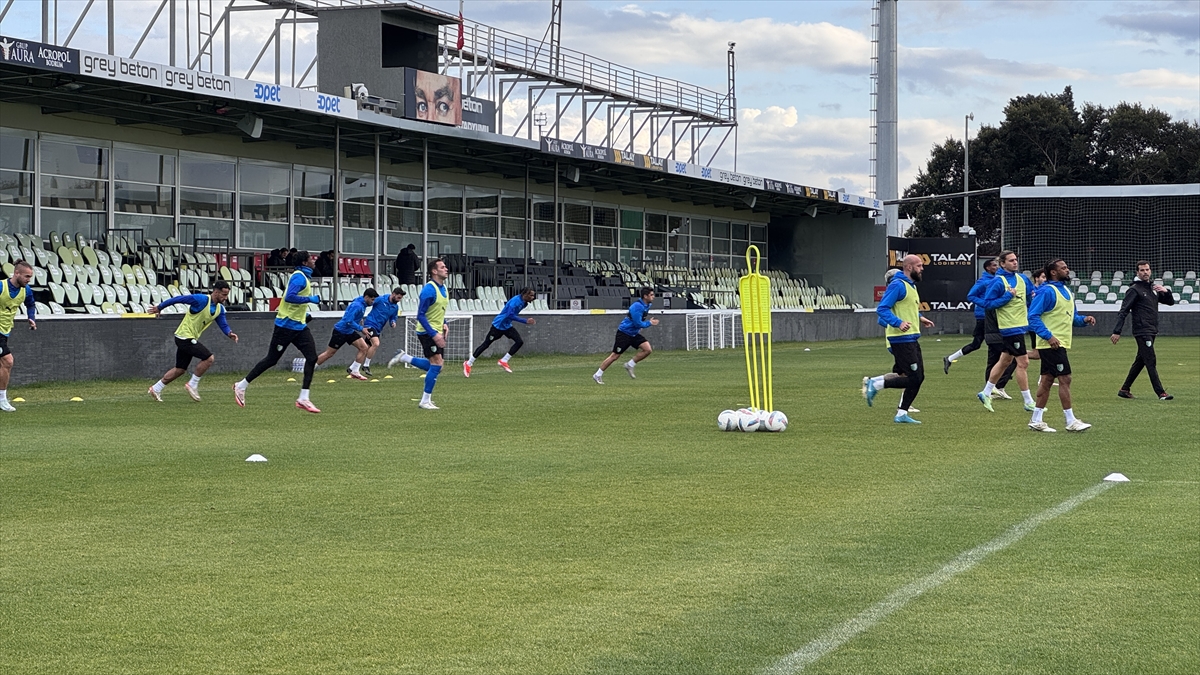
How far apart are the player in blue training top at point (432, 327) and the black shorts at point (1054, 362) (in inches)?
308

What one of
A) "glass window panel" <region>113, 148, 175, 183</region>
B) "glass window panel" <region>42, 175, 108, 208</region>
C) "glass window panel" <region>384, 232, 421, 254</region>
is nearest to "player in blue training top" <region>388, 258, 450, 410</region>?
"glass window panel" <region>42, 175, 108, 208</region>

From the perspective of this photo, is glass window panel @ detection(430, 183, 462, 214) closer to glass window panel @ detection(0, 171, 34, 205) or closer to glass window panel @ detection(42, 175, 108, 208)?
glass window panel @ detection(42, 175, 108, 208)

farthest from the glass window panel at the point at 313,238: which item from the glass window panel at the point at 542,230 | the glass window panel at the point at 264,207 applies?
the glass window panel at the point at 542,230

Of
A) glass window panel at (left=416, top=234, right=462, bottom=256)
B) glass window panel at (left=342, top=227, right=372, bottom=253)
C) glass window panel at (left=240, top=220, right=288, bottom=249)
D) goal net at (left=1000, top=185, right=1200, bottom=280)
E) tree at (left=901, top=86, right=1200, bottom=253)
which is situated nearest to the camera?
glass window panel at (left=240, top=220, right=288, bottom=249)

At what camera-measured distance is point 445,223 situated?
42.0 m

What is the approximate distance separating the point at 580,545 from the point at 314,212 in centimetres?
2966

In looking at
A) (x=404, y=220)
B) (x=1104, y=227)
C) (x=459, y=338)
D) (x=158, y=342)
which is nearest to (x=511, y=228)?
(x=404, y=220)

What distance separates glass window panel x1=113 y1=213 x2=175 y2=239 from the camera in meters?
31.1

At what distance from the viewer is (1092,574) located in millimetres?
7516

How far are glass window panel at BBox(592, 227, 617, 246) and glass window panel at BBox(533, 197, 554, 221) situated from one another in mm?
2816

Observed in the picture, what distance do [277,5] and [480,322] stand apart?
9258 mm

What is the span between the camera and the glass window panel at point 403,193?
3981 centimetres

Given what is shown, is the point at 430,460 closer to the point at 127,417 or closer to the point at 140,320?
the point at 127,417

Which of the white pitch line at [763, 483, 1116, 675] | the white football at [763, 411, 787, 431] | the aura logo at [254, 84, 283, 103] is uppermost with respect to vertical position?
the aura logo at [254, 84, 283, 103]
